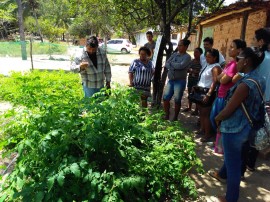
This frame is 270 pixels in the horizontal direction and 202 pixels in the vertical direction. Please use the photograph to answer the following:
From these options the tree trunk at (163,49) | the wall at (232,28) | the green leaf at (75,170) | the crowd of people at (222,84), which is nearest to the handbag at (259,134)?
the crowd of people at (222,84)

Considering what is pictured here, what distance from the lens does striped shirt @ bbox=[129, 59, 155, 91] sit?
4863 mm

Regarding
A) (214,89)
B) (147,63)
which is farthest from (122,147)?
(147,63)

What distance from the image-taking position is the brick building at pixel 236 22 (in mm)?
6414

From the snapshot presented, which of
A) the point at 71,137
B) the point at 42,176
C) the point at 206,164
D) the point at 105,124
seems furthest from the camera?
the point at 206,164

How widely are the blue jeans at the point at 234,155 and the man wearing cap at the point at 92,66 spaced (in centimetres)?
249

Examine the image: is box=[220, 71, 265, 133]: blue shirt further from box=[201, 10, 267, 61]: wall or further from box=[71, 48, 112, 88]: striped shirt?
box=[201, 10, 267, 61]: wall

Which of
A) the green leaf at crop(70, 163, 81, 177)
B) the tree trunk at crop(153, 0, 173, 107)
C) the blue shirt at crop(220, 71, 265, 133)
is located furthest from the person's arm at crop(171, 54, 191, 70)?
the green leaf at crop(70, 163, 81, 177)

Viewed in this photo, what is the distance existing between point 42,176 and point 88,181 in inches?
14.8

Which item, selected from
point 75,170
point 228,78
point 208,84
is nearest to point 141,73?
point 208,84

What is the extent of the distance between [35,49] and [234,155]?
2124cm

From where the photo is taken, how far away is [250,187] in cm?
321

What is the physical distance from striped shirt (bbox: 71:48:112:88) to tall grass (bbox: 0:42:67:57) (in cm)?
1665

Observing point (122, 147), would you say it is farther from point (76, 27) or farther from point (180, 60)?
point (76, 27)

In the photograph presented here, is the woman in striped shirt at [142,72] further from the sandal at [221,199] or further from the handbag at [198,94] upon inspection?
the sandal at [221,199]
